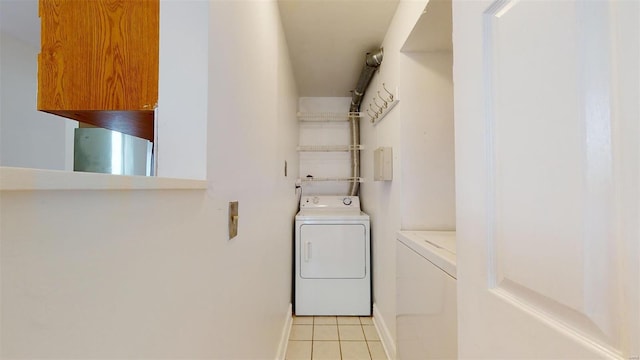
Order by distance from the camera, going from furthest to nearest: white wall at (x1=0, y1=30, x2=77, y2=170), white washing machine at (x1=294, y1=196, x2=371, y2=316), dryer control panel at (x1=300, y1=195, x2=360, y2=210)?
dryer control panel at (x1=300, y1=195, x2=360, y2=210), white washing machine at (x1=294, y1=196, x2=371, y2=316), white wall at (x1=0, y1=30, x2=77, y2=170)

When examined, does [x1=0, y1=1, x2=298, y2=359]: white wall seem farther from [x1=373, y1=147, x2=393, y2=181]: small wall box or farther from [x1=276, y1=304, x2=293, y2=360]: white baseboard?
[x1=373, y1=147, x2=393, y2=181]: small wall box

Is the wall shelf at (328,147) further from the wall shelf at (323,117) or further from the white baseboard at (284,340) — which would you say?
the white baseboard at (284,340)

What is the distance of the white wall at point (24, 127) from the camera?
1.50 metres

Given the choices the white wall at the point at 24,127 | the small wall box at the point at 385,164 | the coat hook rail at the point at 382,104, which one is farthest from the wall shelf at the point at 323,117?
the white wall at the point at 24,127

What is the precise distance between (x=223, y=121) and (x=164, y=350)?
60cm

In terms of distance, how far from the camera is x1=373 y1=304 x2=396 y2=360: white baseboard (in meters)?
1.77

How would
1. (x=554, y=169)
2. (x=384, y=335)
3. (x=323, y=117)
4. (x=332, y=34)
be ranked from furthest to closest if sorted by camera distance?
(x=323, y=117)
(x=332, y=34)
(x=384, y=335)
(x=554, y=169)

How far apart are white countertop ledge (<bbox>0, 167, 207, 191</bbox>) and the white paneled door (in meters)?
0.70

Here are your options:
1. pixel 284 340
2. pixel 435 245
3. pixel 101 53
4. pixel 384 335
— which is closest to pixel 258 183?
pixel 101 53

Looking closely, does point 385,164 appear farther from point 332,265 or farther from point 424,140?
point 332,265

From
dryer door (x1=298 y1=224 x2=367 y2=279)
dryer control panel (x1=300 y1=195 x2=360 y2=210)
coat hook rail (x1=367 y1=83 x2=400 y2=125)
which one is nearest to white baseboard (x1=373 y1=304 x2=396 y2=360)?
dryer door (x1=298 y1=224 x2=367 y2=279)

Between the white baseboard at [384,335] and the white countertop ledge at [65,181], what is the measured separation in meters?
1.92

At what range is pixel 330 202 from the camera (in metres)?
3.06

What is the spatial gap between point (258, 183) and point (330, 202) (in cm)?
189
